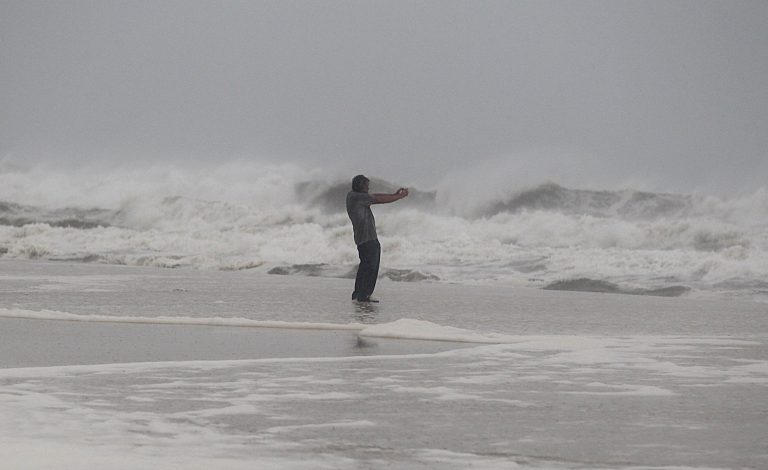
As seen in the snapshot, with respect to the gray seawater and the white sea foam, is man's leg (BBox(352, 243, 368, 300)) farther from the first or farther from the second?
the white sea foam

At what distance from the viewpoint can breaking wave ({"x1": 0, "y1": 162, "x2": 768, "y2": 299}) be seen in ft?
66.6

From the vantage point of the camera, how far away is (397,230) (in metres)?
28.9

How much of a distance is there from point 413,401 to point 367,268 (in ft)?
24.2

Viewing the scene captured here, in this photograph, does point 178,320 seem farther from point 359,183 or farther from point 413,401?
point 413,401

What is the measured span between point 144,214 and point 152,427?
30752 mm

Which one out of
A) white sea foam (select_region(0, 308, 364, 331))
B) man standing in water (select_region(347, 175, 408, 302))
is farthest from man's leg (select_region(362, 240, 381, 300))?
white sea foam (select_region(0, 308, 364, 331))

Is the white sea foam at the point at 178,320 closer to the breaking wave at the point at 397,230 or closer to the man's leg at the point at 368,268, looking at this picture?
the man's leg at the point at 368,268

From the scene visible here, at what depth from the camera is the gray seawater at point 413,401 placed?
457 cm

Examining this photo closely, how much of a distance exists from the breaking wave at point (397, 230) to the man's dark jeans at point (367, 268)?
576 centimetres

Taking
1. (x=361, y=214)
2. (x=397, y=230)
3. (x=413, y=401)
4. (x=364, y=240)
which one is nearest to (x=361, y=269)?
(x=364, y=240)

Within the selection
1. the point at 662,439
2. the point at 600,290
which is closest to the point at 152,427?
the point at 662,439

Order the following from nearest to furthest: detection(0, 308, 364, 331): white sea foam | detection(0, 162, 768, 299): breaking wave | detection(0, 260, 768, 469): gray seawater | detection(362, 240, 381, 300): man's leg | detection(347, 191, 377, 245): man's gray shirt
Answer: detection(0, 260, 768, 469): gray seawater, detection(0, 308, 364, 331): white sea foam, detection(362, 240, 381, 300): man's leg, detection(347, 191, 377, 245): man's gray shirt, detection(0, 162, 768, 299): breaking wave

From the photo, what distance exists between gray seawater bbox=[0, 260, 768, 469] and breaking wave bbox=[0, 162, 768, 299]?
28.2ft

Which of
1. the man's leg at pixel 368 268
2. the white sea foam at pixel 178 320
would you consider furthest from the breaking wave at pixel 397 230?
the white sea foam at pixel 178 320
